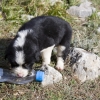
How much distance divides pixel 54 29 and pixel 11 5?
309 centimetres

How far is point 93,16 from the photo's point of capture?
→ 29.6 ft

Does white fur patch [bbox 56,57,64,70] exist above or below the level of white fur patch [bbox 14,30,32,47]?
below

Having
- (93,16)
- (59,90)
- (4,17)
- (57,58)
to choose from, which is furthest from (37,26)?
(93,16)

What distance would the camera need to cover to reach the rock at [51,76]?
5.95 m

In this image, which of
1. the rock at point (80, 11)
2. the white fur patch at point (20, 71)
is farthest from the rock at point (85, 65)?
the rock at point (80, 11)

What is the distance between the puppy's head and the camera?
5.36 m

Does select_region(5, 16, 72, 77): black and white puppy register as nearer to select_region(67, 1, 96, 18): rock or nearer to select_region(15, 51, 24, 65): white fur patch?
select_region(15, 51, 24, 65): white fur patch

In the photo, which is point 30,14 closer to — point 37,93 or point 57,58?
point 57,58

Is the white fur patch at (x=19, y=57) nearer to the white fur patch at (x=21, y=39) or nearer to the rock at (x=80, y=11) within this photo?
the white fur patch at (x=21, y=39)

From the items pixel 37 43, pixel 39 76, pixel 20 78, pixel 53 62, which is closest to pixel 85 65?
pixel 53 62

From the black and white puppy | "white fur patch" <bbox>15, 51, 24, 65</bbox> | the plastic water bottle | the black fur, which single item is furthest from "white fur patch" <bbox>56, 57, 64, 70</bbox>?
"white fur patch" <bbox>15, 51, 24, 65</bbox>

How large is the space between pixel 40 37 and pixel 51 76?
0.83m

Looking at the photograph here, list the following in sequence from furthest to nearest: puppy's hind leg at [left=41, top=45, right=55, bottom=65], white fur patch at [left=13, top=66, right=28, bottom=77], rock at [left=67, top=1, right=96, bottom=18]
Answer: rock at [left=67, top=1, right=96, bottom=18] → puppy's hind leg at [left=41, top=45, right=55, bottom=65] → white fur patch at [left=13, top=66, right=28, bottom=77]

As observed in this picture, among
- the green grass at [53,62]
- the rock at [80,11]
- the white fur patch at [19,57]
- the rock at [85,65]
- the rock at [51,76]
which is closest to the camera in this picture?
the white fur patch at [19,57]
